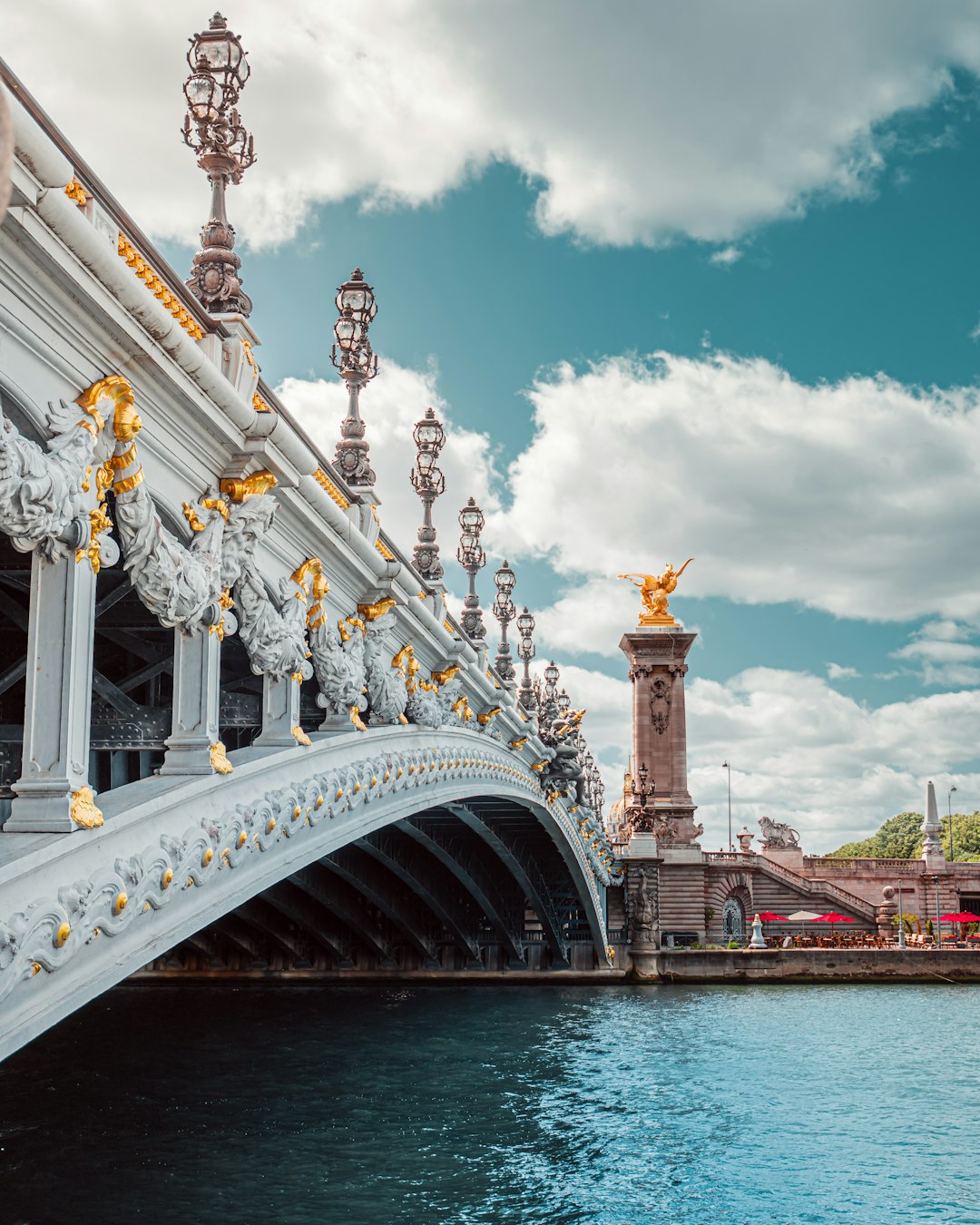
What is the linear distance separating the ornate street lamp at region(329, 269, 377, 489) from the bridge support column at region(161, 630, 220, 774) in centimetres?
537

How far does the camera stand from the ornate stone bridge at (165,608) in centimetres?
706

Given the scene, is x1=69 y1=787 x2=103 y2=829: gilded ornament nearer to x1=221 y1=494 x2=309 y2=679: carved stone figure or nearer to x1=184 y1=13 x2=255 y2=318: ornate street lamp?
x1=221 y1=494 x2=309 y2=679: carved stone figure

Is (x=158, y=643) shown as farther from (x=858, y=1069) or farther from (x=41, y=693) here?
(x=858, y=1069)

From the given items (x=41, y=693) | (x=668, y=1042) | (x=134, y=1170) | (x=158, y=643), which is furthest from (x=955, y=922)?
(x=41, y=693)

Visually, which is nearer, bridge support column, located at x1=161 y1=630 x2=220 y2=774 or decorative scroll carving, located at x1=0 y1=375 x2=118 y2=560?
decorative scroll carving, located at x1=0 y1=375 x2=118 y2=560

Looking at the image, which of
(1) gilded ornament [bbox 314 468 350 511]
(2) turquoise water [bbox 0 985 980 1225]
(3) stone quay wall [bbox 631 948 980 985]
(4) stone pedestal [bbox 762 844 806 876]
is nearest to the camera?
(1) gilded ornament [bbox 314 468 350 511]

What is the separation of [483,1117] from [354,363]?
12125 millimetres

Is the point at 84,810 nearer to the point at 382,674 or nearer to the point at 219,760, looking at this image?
the point at 219,760

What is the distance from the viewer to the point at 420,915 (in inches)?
1575

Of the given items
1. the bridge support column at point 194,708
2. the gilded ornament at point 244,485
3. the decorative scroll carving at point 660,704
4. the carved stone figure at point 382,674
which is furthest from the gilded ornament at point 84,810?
the decorative scroll carving at point 660,704

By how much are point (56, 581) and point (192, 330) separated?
2915 millimetres

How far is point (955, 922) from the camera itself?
201ft

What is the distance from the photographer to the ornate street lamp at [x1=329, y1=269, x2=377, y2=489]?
45.9 feet

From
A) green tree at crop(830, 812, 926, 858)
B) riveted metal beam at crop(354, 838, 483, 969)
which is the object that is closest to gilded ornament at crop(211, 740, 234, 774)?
riveted metal beam at crop(354, 838, 483, 969)
